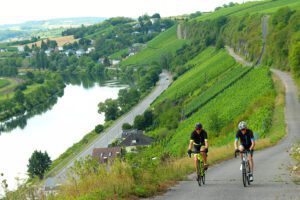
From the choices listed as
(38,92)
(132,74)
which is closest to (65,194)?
(38,92)

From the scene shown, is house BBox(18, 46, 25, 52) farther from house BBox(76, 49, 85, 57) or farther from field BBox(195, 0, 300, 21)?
field BBox(195, 0, 300, 21)

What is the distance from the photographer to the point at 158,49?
13225 centimetres

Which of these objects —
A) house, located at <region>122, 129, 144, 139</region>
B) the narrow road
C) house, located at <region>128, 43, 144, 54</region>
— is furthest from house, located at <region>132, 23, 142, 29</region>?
the narrow road

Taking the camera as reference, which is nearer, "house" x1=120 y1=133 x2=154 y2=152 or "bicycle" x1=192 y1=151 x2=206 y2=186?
"bicycle" x1=192 y1=151 x2=206 y2=186

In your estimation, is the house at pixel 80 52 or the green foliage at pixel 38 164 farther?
the house at pixel 80 52

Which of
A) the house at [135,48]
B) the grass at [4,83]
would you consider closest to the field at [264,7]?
the house at [135,48]

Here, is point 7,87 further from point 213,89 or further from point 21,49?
point 21,49

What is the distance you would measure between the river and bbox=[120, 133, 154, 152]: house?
6.57 meters

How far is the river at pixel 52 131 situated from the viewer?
4801 cm

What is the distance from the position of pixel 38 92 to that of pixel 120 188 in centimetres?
8548

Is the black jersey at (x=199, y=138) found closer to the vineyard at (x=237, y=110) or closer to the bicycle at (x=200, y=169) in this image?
the bicycle at (x=200, y=169)

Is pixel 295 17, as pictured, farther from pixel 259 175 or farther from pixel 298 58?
pixel 259 175

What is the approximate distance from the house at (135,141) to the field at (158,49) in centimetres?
7043

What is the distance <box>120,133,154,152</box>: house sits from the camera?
46444 millimetres
